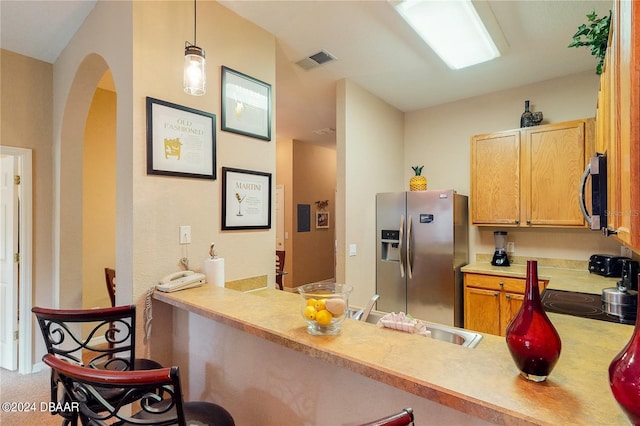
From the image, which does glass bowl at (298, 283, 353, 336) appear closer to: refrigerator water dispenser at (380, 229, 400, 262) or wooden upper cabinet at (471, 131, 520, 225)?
refrigerator water dispenser at (380, 229, 400, 262)

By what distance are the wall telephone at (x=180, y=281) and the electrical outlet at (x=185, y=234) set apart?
0.20 meters

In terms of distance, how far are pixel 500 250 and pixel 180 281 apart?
10.6 feet

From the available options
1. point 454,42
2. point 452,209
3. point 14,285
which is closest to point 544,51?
point 454,42

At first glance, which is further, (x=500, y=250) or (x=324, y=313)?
(x=500, y=250)

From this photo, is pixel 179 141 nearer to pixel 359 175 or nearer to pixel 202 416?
pixel 202 416

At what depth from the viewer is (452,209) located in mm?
3350

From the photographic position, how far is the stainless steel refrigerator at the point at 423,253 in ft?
11.0

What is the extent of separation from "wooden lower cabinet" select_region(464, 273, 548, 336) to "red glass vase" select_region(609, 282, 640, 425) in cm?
263

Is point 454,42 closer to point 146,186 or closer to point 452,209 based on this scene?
point 452,209

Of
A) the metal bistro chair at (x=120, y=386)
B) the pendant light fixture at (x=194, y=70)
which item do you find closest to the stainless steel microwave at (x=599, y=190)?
the metal bistro chair at (x=120, y=386)

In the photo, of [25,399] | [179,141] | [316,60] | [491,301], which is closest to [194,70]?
[179,141]

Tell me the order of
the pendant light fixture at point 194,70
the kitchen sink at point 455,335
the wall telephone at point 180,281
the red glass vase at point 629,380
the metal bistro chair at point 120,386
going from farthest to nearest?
the wall telephone at point 180,281
the pendant light fixture at point 194,70
the kitchen sink at point 455,335
the metal bistro chair at point 120,386
the red glass vase at point 629,380

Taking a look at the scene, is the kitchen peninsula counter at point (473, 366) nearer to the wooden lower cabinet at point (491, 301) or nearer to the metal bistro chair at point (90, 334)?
the metal bistro chair at point (90, 334)

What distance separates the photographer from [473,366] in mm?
928
